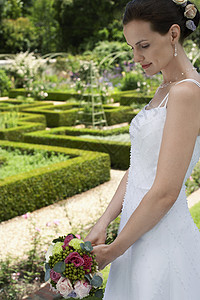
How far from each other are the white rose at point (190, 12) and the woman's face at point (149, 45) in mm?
86

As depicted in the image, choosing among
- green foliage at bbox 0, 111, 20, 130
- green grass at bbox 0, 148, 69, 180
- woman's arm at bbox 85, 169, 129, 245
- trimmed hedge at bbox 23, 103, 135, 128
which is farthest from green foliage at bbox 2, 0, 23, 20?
woman's arm at bbox 85, 169, 129, 245

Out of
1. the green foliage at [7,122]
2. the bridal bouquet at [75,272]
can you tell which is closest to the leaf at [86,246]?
the bridal bouquet at [75,272]

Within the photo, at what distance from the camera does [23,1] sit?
3616 centimetres

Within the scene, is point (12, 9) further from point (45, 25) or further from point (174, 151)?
point (174, 151)

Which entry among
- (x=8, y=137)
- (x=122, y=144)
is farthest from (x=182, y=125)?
(x=8, y=137)

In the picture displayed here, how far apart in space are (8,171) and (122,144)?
92.5 inches

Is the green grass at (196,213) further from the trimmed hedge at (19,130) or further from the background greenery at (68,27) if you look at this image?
the background greenery at (68,27)

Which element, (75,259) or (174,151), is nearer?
(174,151)

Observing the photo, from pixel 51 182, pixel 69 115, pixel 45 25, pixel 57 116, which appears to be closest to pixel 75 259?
pixel 51 182

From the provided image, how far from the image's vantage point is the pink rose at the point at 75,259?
3.88 ft

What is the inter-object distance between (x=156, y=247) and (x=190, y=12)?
675mm

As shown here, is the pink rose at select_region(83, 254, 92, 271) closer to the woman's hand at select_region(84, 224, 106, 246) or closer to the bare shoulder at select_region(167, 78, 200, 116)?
the woman's hand at select_region(84, 224, 106, 246)

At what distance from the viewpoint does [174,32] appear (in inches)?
46.4

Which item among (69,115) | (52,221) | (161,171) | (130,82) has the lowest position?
(52,221)
